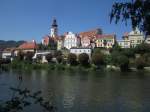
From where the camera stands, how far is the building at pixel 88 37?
5039 inches

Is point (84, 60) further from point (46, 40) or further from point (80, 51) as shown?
point (46, 40)

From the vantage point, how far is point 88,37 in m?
131

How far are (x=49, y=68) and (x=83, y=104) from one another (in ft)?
229

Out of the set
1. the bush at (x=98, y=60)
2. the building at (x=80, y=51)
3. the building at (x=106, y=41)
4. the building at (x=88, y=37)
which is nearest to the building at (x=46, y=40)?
the building at (x=88, y=37)

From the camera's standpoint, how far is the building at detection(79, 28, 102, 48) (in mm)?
128000

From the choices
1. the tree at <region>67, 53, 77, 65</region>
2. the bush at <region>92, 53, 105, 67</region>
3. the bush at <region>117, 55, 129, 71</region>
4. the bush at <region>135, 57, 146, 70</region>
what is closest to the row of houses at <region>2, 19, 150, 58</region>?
the tree at <region>67, 53, 77, 65</region>

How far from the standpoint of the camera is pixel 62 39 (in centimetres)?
13225

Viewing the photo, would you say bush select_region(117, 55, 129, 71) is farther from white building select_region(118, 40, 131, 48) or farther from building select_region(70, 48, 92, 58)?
white building select_region(118, 40, 131, 48)

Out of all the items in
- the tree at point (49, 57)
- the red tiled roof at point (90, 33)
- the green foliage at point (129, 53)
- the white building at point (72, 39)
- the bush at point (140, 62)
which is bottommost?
the bush at point (140, 62)

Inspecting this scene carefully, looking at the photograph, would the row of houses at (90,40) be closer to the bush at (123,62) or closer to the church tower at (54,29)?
the church tower at (54,29)

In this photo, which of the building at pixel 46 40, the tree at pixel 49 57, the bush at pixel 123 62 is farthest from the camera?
the building at pixel 46 40

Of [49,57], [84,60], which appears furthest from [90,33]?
[84,60]

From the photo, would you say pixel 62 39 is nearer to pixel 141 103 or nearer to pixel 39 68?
pixel 39 68

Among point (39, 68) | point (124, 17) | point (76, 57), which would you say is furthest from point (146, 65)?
point (124, 17)
